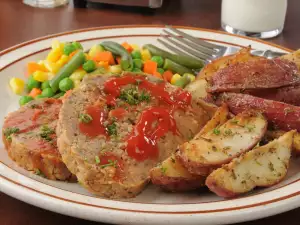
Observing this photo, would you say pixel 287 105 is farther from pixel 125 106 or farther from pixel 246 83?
pixel 125 106

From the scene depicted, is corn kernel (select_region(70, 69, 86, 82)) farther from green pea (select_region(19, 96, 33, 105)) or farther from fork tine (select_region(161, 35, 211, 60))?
fork tine (select_region(161, 35, 211, 60))

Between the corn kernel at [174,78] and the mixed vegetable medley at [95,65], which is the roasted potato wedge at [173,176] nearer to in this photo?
the mixed vegetable medley at [95,65]

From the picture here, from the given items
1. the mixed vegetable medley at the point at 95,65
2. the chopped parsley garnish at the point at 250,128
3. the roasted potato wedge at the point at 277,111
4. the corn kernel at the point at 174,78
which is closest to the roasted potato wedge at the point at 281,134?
the roasted potato wedge at the point at 277,111

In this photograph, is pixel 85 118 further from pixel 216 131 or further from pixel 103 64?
pixel 103 64

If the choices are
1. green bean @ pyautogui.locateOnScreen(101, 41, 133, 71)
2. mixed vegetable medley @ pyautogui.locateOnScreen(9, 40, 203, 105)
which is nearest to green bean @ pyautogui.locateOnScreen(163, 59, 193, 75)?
mixed vegetable medley @ pyautogui.locateOnScreen(9, 40, 203, 105)

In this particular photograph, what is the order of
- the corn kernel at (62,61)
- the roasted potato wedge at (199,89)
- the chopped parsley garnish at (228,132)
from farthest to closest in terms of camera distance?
the corn kernel at (62,61) < the roasted potato wedge at (199,89) < the chopped parsley garnish at (228,132)

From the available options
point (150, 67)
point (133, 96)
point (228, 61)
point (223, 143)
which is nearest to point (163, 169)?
point (223, 143)
